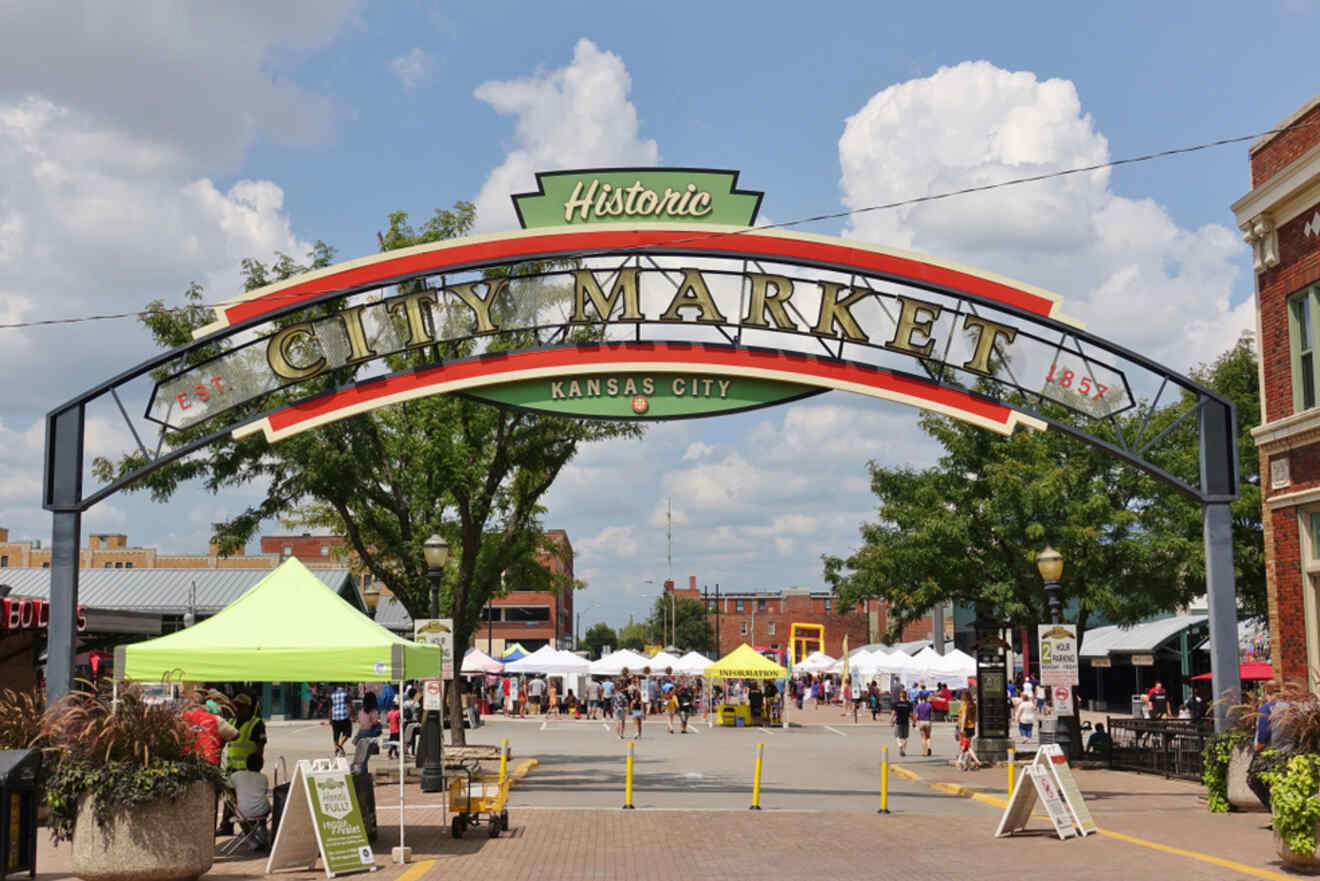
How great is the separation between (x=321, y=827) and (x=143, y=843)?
5.59 ft

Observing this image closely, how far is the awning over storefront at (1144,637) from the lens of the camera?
49.7 m

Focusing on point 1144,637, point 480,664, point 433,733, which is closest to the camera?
point 433,733

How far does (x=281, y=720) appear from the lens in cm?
5212

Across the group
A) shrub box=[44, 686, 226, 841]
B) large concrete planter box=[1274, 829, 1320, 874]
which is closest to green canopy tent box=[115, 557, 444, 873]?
shrub box=[44, 686, 226, 841]

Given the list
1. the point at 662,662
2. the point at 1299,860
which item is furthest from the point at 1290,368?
the point at 662,662

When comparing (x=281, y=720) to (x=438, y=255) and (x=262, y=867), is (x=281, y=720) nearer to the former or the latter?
(x=438, y=255)

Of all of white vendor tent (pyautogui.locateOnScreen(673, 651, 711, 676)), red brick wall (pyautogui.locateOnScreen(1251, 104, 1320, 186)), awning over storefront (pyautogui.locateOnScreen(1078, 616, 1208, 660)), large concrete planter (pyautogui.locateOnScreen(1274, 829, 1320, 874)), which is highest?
red brick wall (pyautogui.locateOnScreen(1251, 104, 1320, 186))

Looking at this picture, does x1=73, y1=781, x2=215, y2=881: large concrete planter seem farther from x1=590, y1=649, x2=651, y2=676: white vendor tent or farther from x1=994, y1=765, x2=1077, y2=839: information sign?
x1=590, y1=649, x2=651, y2=676: white vendor tent

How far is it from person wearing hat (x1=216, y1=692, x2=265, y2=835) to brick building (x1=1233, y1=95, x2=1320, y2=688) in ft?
48.9

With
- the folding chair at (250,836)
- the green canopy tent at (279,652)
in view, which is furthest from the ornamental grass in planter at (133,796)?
the folding chair at (250,836)

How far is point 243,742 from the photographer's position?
16.2m

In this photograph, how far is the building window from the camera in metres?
21.2

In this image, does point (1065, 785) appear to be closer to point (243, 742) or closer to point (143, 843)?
point (243, 742)

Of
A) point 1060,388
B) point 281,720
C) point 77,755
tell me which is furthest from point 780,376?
point 281,720
